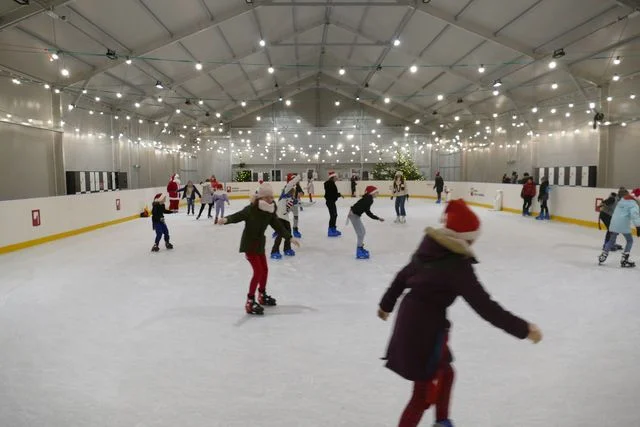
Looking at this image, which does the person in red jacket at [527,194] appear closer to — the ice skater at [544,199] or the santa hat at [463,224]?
the ice skater at [544,199]

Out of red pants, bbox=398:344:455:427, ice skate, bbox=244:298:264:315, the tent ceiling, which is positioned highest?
the tent ceiling

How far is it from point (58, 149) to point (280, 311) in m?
12.9

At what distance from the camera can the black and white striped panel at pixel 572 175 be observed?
1536 centimetres

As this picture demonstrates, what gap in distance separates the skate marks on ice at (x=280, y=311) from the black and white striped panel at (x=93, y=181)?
13.1 meters

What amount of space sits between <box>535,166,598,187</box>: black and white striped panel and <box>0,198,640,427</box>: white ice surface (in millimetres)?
10244

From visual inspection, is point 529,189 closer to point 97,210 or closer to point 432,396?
point 97,210

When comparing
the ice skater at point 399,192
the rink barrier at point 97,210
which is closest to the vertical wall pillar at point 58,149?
the rink barrier at point 97,210

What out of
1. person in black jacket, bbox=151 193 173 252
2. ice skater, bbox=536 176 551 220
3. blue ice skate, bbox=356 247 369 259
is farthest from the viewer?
ice skater, bbox=536 176 551 220

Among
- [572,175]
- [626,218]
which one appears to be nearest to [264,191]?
[626,218]

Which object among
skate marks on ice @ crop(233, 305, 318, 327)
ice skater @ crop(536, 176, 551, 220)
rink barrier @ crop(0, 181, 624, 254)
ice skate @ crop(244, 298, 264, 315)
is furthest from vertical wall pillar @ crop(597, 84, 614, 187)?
ice skate @ crop(244, 298, 264, 315)

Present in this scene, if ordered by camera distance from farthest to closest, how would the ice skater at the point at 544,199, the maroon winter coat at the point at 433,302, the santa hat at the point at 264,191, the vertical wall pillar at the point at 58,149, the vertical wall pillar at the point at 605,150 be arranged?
the vertical wall pillar at the point at 605,150 < the vertical wall pillar at the point at 58,149 < the ice skater at the point at 544,199 < the santa hat at the point at 264,191 < the maroon winter coat at the point at 433,302

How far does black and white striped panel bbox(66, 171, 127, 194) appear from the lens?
48.5ft

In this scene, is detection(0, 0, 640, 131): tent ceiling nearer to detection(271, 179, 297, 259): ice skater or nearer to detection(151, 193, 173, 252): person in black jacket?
detection(151, 193, 173, 252): person in black jacket

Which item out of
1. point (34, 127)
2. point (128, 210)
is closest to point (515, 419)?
point (128, 210)
